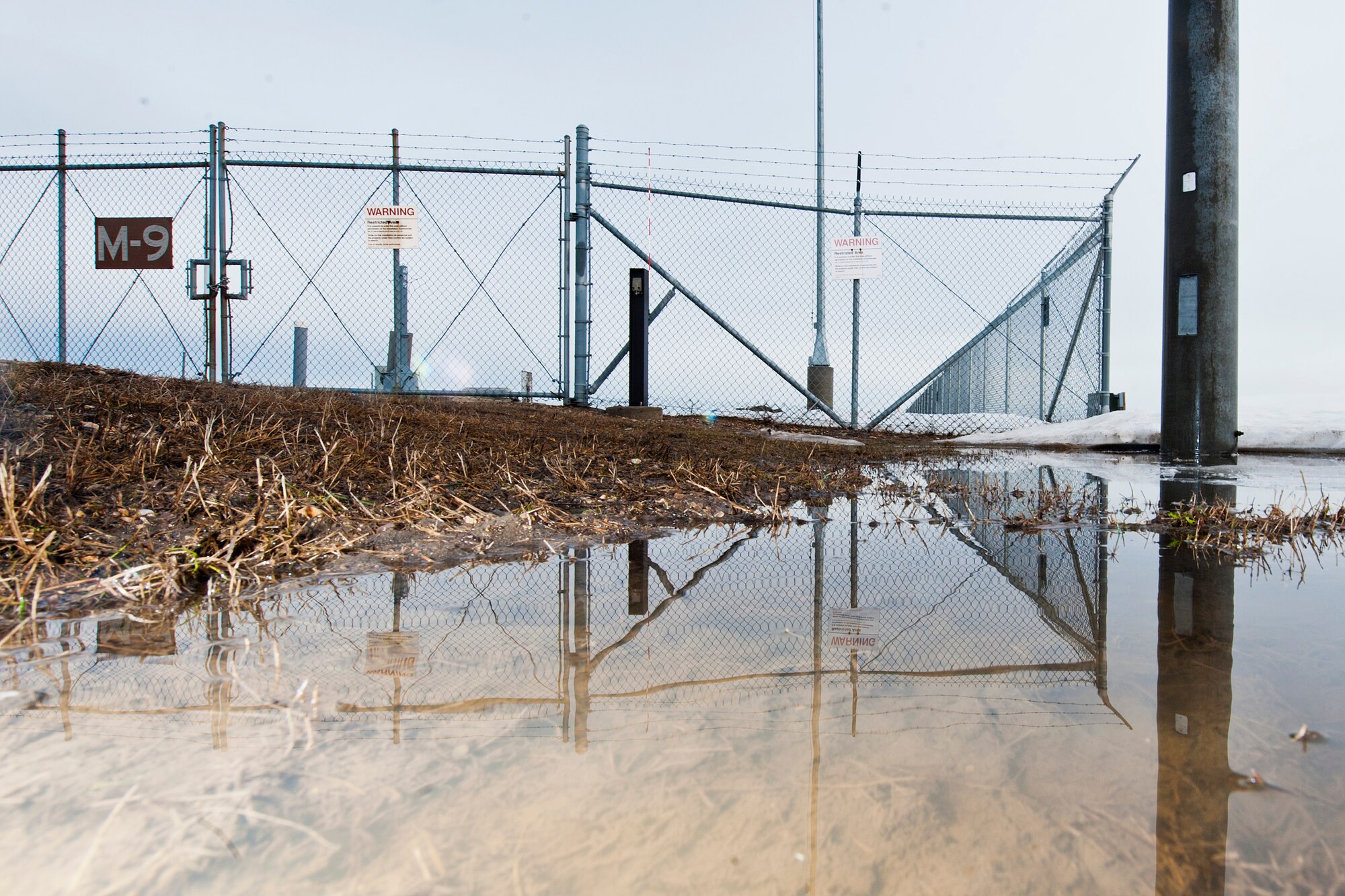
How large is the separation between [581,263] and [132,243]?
4.74 m

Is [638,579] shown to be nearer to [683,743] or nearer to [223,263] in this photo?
[683,743]

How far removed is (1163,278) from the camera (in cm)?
518

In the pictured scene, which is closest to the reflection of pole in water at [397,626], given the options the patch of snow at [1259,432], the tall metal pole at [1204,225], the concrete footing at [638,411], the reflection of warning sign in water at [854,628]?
the reflection of warning sign in water at [854,628]

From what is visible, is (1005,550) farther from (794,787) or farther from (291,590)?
(291,590)

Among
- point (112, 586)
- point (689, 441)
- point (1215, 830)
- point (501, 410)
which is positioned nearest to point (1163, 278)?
point (689, 441)

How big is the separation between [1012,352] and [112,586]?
8789mm

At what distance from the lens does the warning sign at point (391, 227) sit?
785 cm

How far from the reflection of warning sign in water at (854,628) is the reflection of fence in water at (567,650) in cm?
3

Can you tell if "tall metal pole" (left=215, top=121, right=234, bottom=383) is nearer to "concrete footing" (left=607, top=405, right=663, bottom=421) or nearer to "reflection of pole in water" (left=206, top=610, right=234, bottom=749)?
"concrete footing" (left=607, top=405, right=663, bottom=421)

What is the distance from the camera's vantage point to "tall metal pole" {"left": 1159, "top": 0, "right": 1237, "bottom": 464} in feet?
16.0

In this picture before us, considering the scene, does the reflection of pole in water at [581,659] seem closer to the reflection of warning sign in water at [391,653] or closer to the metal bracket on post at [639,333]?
the reflection of warning sign in water at [391,653]

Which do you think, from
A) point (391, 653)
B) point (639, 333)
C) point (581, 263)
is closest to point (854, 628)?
point (391, 653)

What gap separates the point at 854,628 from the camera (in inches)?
52.1

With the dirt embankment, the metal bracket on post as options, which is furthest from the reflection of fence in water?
the metal bracket on post
